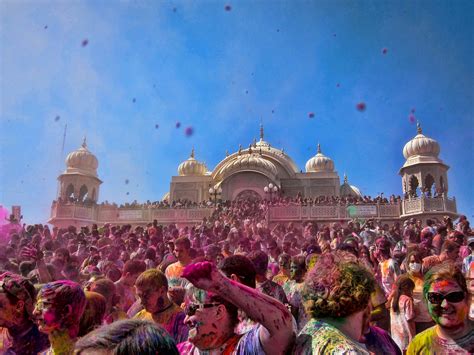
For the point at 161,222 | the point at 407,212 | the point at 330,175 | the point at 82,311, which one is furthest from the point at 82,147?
the point at 82,311

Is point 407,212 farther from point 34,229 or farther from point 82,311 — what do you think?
point 82,311

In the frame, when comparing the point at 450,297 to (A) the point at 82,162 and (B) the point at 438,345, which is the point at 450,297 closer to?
(B) the point at 438,345

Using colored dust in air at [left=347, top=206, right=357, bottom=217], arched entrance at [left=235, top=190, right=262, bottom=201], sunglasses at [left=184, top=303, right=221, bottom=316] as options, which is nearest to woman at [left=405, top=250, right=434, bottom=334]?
sunglasses at [left=184, top=303, right=221, bottom=316]

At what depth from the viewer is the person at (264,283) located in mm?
3807

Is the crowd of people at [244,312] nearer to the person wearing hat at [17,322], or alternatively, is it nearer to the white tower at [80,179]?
the person wearing hat at [17,322]

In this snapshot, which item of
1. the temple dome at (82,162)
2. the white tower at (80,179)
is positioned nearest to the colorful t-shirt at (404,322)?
the white tower at (80,179)

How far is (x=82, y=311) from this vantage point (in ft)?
8.75

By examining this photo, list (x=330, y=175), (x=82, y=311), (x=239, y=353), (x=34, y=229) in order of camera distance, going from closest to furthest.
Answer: (x=239, y=353), (x=82, y=311), (x=34, y=229), (x=330, y=175)

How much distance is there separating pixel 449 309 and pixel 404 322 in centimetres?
187

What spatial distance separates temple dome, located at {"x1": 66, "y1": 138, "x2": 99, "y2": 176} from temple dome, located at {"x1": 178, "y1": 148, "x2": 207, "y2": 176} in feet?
28.8

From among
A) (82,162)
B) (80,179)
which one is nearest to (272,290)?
(80,179)

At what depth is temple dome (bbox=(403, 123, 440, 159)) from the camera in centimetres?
3378

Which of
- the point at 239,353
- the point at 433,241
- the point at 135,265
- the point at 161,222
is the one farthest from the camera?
the point at 161,222

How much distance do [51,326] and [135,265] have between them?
2303 mm
